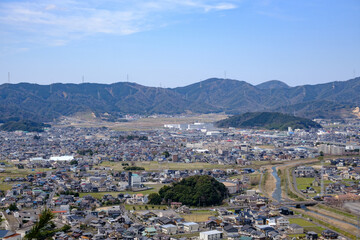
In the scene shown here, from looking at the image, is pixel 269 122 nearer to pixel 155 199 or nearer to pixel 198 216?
pixel 155 199

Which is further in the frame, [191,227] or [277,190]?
[277,190]

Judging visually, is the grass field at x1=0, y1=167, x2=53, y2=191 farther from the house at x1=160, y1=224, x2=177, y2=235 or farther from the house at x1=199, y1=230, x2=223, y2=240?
the house at x1=199, y1=230, x2=223, y2=240

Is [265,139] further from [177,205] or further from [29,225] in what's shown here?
[29,225]

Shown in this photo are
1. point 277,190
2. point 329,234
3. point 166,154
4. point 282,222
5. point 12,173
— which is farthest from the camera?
point 166,154

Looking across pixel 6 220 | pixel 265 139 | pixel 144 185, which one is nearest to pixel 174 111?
pixel 265 139

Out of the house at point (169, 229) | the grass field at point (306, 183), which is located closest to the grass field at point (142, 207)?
the house at point (169, 229)

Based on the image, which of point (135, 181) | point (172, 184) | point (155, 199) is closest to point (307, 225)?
point (155, 199)
